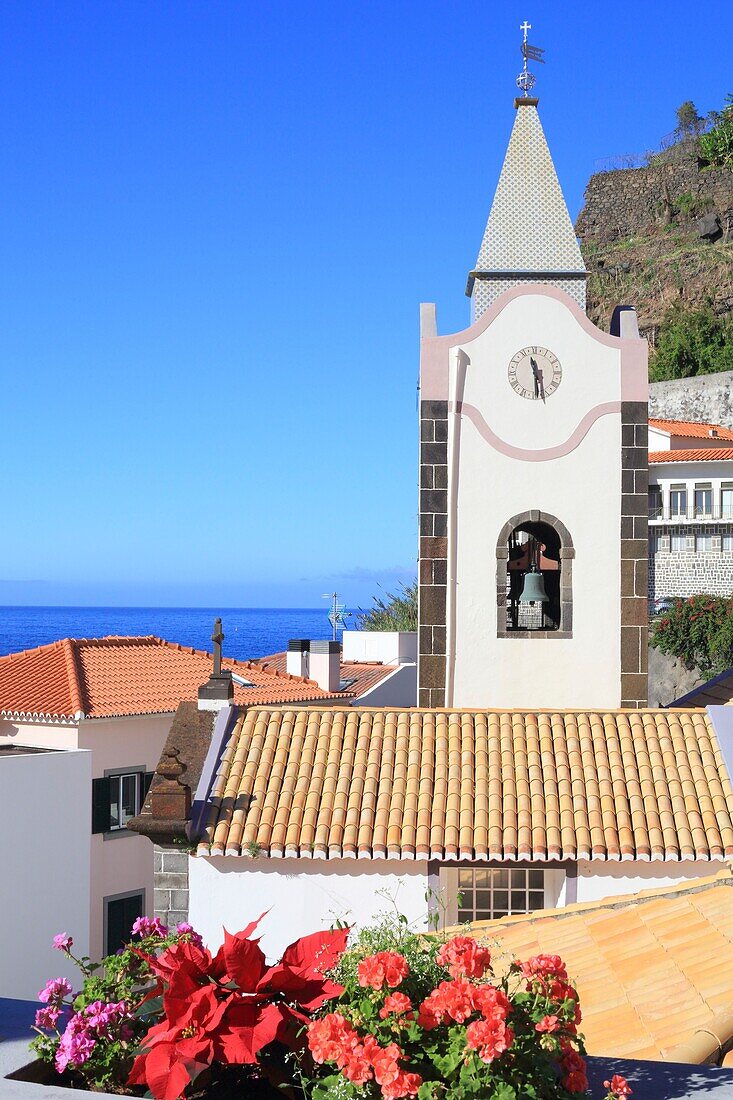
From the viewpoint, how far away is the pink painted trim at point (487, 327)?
16172 mm

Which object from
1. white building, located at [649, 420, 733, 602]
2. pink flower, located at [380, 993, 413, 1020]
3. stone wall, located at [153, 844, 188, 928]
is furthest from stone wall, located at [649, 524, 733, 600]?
pink flower, located at [380, 993, 413, 1020]

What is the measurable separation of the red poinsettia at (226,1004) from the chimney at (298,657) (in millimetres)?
29412

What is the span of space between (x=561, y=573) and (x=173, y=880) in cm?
669

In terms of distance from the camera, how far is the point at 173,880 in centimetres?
1346

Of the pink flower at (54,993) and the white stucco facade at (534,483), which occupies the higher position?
the white stucco facade at (534,483)

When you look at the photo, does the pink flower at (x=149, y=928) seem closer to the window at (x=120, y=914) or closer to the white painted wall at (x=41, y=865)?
the white painted wall at (x=41, y=865)

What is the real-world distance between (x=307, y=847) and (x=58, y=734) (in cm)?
1285

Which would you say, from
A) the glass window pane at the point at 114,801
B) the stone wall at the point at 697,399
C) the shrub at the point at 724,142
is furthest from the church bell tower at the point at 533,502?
the stone wall at the point at 697,399

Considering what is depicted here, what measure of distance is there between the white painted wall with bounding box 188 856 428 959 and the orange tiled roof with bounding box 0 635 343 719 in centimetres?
1138

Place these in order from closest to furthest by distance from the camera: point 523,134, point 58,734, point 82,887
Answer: point 523,134
point 82,887
point 58,734

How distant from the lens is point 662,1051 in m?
6.71

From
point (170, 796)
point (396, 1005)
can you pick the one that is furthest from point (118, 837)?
point (396, 1005)

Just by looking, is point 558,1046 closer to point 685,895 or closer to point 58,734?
point 685,895

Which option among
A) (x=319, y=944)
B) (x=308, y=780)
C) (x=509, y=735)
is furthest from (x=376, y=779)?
(x=319, y=944)
